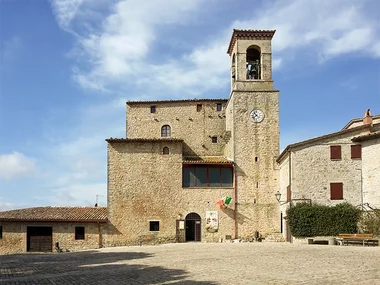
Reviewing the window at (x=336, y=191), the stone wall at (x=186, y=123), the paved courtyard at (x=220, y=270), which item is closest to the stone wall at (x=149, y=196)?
the stone wall at (x=186, y=123)

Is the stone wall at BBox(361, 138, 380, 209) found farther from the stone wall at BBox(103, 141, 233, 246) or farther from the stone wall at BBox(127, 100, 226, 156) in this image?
the stone wall at BBox(127, 100, 226, 156)

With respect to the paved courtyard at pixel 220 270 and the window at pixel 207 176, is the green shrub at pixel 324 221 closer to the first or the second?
the window at pixel 207 176

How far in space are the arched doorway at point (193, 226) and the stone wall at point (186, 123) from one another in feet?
20.2

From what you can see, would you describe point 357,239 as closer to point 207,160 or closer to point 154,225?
point 207,160

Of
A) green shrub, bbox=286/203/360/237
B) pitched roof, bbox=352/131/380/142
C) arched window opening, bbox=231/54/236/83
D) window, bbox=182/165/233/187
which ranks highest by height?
arched window opening, bbox=231/54/236/83

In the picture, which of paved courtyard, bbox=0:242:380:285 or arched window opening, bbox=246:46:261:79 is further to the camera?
arched window opening, bbox=246:46:261:79

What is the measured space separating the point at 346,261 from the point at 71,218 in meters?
20.0

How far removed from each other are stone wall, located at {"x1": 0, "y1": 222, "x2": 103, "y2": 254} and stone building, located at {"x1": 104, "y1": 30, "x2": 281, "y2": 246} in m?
1.11

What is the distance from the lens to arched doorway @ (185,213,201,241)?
3123 cm

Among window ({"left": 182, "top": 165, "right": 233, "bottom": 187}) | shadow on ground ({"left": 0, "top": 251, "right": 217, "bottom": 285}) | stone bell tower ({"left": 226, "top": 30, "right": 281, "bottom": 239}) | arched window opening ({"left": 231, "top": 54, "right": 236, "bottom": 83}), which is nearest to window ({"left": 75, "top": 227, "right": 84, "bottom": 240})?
window ({"left": 182, "top": 165, "right": 233, "bottom": 187})

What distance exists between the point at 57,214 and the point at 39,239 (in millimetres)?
2060

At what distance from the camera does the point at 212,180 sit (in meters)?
31.6

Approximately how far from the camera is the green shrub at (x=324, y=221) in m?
27.3

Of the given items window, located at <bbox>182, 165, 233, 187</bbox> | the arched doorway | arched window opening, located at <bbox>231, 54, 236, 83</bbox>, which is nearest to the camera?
the arched doorway
